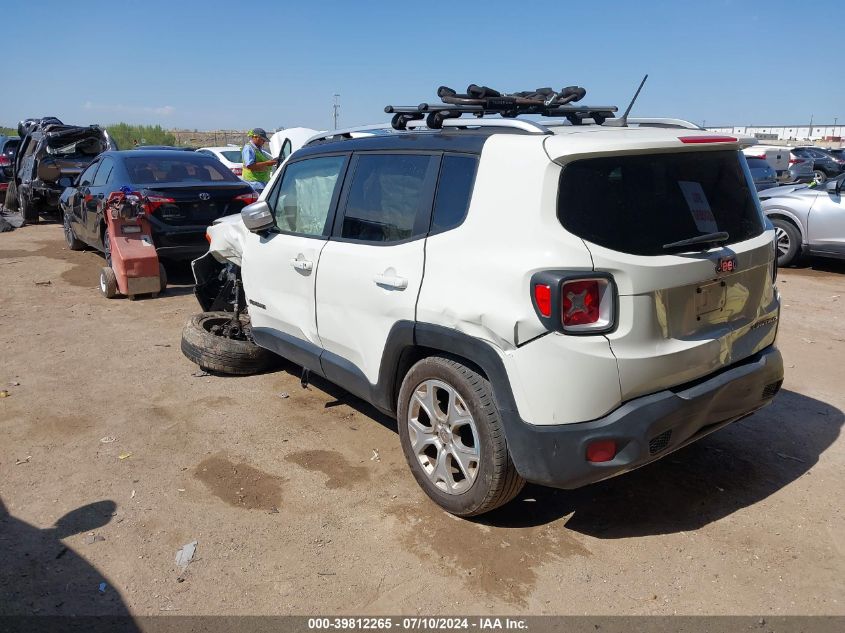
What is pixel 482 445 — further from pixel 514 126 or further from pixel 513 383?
pixel 514 126

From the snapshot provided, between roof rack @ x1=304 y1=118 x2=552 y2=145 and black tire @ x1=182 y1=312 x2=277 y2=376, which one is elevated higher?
roof rack @ x1=304 y1=118 x2=552 y2=145

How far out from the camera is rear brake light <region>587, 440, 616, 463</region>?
9.55 ft

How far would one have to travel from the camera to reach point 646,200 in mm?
3090

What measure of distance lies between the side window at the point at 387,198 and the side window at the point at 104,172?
6487 millimetres

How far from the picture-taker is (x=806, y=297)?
27.5 feet

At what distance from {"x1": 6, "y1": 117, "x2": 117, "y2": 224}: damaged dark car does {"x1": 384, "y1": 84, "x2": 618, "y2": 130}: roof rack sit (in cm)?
1271

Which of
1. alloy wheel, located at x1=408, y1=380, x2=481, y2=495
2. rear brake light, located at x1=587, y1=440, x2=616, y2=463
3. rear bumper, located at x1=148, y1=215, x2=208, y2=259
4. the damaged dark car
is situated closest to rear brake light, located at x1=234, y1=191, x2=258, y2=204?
rear bumper, located at x1=148, y1=215, x2=208, y2=259

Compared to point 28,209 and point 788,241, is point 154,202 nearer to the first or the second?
point 788,241

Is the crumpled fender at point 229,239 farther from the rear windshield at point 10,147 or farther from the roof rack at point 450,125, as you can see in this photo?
the rear windshield at point 10,147

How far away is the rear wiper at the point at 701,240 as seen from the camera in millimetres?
3057

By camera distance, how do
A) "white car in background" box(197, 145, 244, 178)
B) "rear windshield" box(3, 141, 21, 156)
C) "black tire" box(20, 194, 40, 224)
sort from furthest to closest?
"rear windshield" box(3, 141, 21, 156)
"white car in background" box(197, 145, 244, 178)
"black tire" box(20, 194, 40, 224)

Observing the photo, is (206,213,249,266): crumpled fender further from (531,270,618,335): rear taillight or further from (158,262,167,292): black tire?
(531,270,618,335): rear taillight

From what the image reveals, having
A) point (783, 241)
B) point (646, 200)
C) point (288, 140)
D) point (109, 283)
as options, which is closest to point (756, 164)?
point (783, 241)

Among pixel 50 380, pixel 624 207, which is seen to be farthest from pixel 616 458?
pixel 50 380
